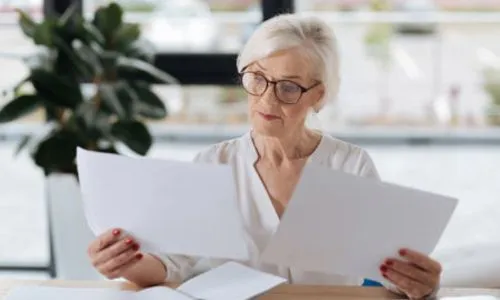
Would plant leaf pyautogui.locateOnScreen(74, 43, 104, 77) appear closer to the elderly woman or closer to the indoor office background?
the indoor office background

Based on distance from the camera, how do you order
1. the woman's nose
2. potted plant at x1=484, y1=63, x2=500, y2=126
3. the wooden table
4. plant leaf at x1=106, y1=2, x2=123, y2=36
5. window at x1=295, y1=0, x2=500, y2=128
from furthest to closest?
potted plant at x1=484, y1=63, x2=500, y2=126 < window at x1=295, y1=0, x2=500, y2=128 < plant leaf at x1=106, y1=2, x2=123, y2=36 < the woman's nose < the wooden table

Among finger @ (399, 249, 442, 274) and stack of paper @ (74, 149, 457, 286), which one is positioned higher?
stack of paper @ (74, 149, 457, 286)

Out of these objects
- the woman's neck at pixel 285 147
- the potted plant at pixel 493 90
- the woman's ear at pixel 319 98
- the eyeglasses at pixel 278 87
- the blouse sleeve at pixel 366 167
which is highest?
the eyeglasses at pixel 278 87

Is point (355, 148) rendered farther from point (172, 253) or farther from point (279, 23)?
point (172, 253)

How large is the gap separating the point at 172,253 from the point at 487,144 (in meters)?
3.61

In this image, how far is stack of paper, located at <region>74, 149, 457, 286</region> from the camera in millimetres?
1404

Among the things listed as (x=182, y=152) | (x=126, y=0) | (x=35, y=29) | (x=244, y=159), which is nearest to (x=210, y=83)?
(x=126, y=0)

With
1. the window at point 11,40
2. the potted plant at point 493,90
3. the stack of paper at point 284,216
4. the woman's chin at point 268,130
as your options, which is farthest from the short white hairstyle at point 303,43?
the potted plant at point 493,90

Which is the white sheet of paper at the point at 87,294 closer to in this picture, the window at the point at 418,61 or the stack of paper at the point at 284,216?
the stack of paper at the point at 284,216

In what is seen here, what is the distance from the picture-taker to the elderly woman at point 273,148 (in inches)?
61.4

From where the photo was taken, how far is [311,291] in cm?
153

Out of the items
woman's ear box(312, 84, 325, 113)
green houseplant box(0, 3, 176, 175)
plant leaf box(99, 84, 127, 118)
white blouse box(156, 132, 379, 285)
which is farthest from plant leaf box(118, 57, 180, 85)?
woman's ear box(312, 84, 325, 113)

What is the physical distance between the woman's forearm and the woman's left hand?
0.38 m

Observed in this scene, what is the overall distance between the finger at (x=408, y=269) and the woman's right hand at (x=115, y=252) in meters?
0.41
